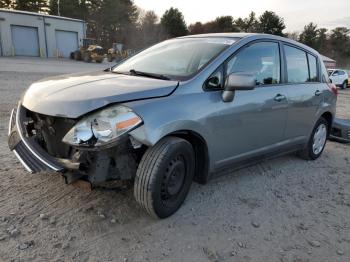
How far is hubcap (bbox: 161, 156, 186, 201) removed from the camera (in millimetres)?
3121

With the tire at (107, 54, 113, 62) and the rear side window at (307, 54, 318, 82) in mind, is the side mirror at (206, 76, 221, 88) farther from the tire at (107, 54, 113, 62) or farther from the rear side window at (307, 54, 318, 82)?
the tire at (107, 54, 113, 62)

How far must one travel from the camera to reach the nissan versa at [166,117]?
2801 millimetres

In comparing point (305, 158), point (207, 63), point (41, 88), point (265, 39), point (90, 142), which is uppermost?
point (265, 39)

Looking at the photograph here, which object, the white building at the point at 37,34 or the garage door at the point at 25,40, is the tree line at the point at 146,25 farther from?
the garage door at the point at 25,40

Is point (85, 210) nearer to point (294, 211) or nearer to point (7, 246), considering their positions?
point (7, 246)

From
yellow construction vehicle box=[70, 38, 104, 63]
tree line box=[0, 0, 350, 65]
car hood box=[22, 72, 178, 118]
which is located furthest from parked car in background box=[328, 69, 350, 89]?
tree line box=[0, 0, 350, 65]

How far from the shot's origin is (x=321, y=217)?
359cm

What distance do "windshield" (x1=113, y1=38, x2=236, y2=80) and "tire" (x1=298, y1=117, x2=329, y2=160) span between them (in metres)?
2.34

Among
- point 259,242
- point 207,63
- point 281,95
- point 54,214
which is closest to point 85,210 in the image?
point 54,214

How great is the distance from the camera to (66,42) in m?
39.5

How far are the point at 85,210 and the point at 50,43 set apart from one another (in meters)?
38.1

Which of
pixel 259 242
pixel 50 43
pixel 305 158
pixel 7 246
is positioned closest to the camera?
pixel 7 246

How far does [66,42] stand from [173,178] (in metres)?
39.6

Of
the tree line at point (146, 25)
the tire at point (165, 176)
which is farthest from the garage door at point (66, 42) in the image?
the tire at point (165, 176)
